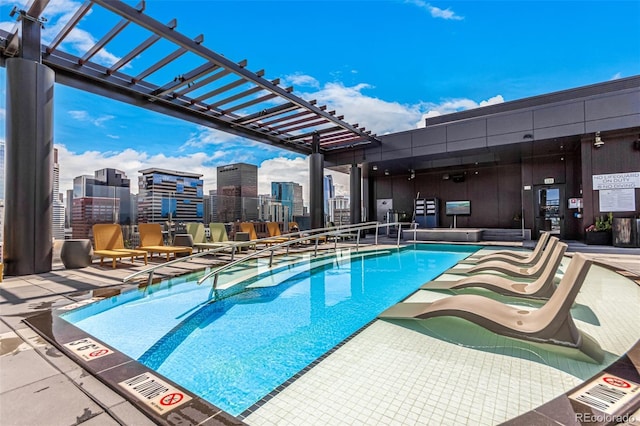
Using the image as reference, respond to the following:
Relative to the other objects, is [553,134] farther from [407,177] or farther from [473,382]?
[473,382]

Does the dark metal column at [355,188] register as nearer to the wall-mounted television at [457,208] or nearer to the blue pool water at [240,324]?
the wall-mounted television at [457,208]

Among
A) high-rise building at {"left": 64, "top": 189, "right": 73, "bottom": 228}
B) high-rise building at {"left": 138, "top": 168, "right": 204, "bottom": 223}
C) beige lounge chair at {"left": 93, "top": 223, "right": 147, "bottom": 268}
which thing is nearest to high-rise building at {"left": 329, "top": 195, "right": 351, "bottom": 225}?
high-rise building at {"left": 138, "top": 168, "right": 204, "bottom": 223}

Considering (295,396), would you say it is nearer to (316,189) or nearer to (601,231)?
(316,189)

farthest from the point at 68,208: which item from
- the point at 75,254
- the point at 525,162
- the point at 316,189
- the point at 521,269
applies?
the point at 525,162

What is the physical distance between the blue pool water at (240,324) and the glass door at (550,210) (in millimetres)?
8989

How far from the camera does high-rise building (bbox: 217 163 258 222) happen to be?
12211 millimetres

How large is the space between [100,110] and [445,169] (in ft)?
53.5

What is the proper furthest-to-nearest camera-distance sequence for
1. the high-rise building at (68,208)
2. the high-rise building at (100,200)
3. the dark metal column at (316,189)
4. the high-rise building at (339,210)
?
the high-rise building at (339,210), the dark metal column at (316,189), the high-rise building at (100,200), the high-rise building at (68,208)

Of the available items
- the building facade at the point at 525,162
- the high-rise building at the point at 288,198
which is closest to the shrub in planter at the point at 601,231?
the building facade at the point at 525,162

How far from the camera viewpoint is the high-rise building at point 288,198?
1473 cm

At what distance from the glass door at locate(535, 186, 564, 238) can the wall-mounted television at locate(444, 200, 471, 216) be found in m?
2.82

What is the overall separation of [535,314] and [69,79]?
30.0 ft

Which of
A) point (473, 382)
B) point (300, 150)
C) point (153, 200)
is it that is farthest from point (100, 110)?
point (473, 382)

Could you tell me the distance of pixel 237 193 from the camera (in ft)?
43.4
